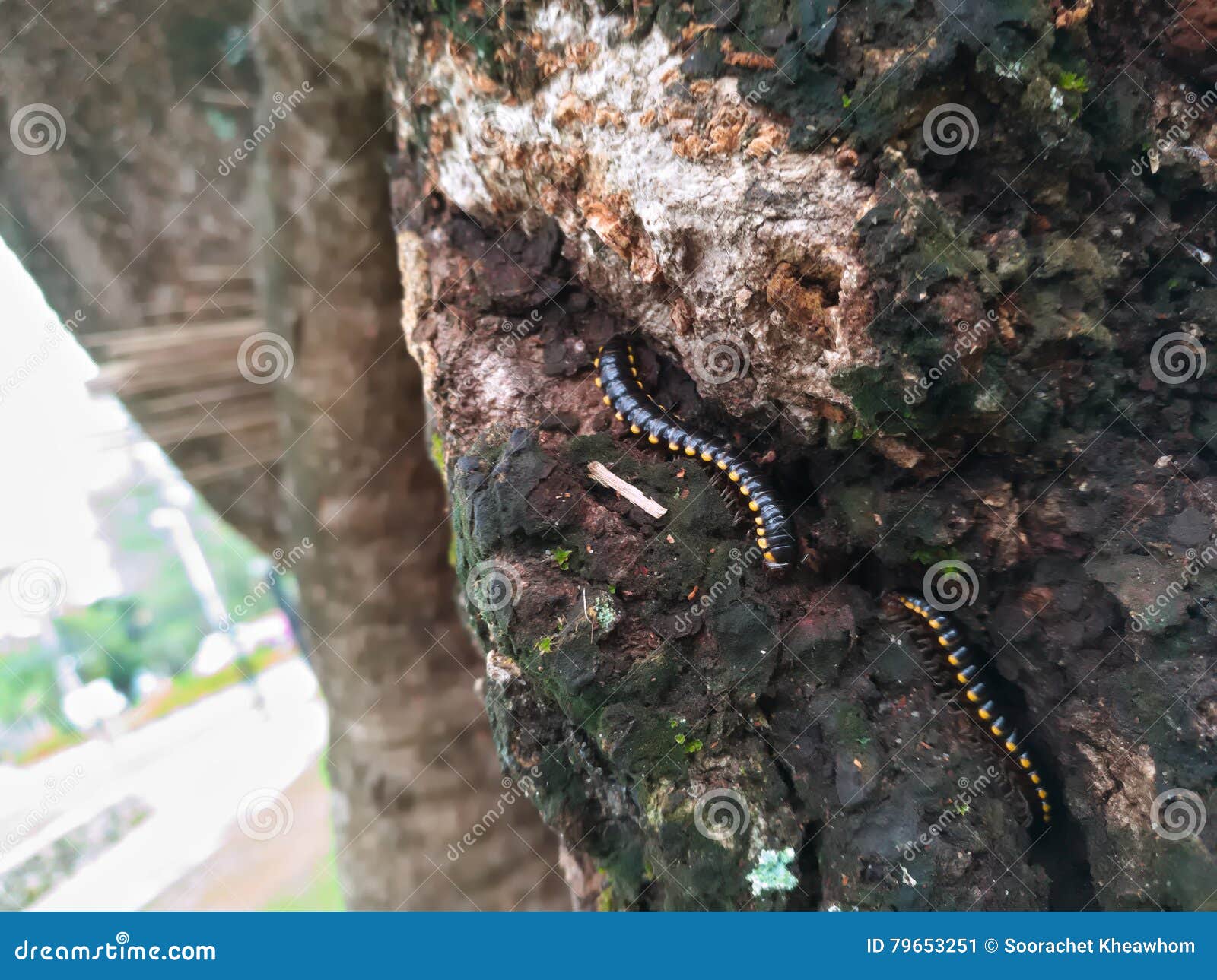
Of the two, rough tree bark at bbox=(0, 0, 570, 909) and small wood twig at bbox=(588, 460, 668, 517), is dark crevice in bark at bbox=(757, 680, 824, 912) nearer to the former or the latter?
small wood twig at bbox=(588, 460, 668, 517)

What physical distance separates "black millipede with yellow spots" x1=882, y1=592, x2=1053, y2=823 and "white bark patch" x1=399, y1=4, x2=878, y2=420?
1111 millimetres

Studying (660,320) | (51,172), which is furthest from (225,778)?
(660,320)

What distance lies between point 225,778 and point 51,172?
49.1 feet

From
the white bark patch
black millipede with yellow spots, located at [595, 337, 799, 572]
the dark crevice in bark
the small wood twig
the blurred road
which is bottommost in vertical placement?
the blurred road

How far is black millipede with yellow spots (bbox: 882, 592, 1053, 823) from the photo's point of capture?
9.98ft

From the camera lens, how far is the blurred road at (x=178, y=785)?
11.6 meters

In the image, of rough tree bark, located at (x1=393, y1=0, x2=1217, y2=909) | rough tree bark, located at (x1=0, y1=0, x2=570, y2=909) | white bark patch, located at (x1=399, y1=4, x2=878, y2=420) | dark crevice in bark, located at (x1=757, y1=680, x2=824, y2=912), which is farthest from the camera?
rough tree bark, located at (x1=0, y1=0, x2=570, y2=909)

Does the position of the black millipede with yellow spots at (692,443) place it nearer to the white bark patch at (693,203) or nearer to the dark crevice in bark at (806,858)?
the white bark patch at (693,203)

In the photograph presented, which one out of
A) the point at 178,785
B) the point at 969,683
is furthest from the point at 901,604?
the point at 178,785

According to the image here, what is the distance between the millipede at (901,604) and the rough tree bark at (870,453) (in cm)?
11

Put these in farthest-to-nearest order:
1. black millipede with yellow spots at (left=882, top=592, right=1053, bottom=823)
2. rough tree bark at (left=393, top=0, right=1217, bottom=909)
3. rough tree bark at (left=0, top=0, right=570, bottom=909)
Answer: rough tree bark at (left=0, top=0, right=570, bottom=909)
black millipede with yellow spots at (left=882, top=592, right=1053, bottom=823)
rough tree bark at (left=393, top=0, right=1217, bottom=909)

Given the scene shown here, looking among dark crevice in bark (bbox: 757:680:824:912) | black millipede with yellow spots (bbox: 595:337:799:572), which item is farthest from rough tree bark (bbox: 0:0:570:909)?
dark crevice in bark (bbox: 757:680:824:912)

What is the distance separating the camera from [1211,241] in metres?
2.64

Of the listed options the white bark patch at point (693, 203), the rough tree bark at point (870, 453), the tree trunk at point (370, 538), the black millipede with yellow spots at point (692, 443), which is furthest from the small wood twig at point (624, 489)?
the tree trunk at point (370, 538)
